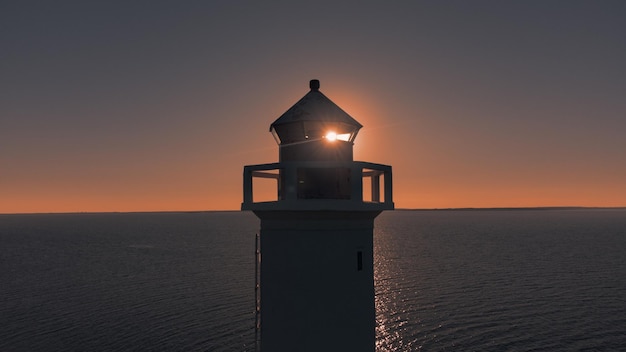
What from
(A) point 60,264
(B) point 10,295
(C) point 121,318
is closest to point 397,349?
(C) point 121,318

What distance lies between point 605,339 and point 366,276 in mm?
36227

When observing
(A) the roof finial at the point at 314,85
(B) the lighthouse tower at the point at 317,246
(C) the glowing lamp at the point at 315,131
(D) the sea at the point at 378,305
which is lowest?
(D) the sea at the point at 378,305

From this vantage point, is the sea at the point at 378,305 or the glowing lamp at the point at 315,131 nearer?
the glowing lamp at the point at 315,131

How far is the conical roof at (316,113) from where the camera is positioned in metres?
9.08

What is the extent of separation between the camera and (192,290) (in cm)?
5550

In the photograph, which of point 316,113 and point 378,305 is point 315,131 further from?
point 378,305

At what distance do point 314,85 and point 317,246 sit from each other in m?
3.56

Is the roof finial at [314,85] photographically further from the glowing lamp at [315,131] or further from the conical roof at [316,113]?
the glowing lamp at [315,131]

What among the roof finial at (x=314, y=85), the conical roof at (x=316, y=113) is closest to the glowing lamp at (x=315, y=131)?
the conical roof at (x=316, y=113)

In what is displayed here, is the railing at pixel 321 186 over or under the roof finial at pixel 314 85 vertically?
under

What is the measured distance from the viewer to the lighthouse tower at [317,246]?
8.91 meters

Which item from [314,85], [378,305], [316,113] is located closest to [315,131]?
[316,113]

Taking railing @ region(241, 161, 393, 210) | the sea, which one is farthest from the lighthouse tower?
the sea

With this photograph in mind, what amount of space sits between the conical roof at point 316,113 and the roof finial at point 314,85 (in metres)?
0.38
